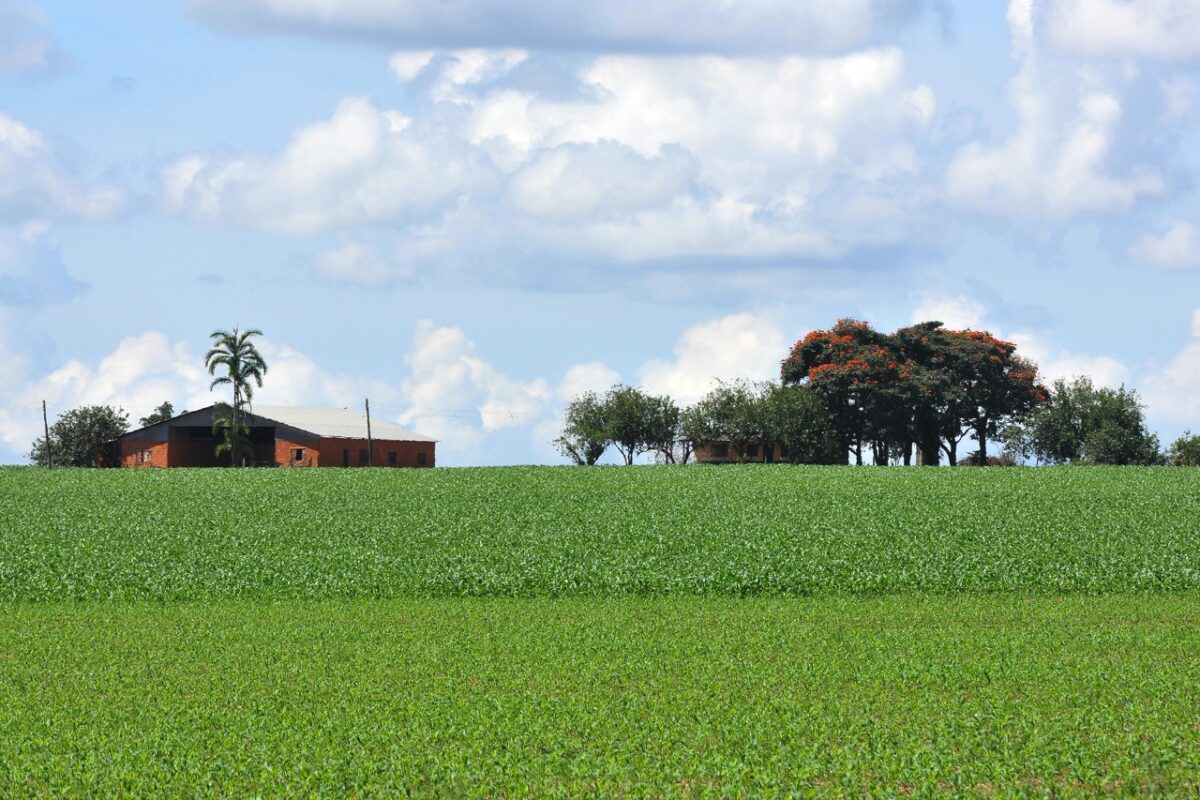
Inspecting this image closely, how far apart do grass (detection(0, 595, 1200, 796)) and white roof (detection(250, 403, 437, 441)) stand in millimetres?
70412

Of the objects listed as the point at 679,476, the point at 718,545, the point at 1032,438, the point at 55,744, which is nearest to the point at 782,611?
the point at 718,545

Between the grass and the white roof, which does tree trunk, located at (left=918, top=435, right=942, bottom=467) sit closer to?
the white roof

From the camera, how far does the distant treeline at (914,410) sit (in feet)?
303

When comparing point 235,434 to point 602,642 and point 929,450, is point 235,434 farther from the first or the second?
point 602,642

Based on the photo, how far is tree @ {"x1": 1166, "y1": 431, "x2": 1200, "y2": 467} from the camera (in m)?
110

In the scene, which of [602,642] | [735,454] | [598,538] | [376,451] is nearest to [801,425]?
[735,454]

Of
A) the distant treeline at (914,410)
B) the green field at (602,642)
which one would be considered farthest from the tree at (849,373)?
the green field at (602,642)

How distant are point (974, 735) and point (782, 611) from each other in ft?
45.7

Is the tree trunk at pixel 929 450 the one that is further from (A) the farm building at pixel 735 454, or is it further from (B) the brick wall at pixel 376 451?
(B) the brick wall at pixel 376 451

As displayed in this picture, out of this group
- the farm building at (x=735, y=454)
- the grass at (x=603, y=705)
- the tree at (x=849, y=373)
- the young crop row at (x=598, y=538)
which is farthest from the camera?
the farm building at (x=735, y=454)

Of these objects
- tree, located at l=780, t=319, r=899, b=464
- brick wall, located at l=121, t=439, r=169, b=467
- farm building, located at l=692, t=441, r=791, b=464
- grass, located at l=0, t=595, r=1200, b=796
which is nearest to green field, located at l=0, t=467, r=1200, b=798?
grass, located at l=0, t=595, r=1200, b=796

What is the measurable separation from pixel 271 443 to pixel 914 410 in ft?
159

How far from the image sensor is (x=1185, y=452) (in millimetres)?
109938

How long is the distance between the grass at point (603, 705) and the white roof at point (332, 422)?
70412mm
